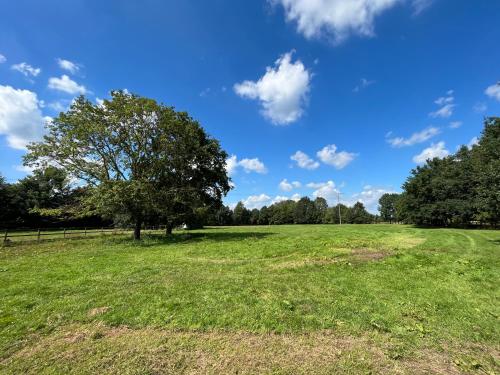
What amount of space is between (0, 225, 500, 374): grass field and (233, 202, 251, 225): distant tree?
327 ft

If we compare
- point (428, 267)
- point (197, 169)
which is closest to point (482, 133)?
point (428, 267)

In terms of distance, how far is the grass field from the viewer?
386 centimetres

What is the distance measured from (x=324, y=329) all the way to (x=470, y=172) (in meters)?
53.4

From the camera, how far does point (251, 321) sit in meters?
5.20

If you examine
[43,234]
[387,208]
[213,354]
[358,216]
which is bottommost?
[213,354]

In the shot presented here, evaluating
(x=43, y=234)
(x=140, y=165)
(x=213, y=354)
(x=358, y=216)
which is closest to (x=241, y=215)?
(x=358, y=216)

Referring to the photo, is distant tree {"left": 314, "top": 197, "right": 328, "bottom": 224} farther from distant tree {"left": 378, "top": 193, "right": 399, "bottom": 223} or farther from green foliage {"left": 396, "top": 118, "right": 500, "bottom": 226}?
green foliage {"left": 396, "top": 118, "right": 500, "bottom": 226}

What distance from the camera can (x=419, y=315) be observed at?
562 centimetres

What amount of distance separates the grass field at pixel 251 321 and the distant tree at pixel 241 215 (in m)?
99.8

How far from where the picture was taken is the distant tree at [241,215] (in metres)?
109

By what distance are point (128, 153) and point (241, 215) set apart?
A: 90601 mm

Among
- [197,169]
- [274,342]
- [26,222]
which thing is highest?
[197,169]

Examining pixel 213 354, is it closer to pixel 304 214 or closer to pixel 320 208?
pixel 304 214

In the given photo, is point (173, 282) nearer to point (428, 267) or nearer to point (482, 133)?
point (428, 267)
